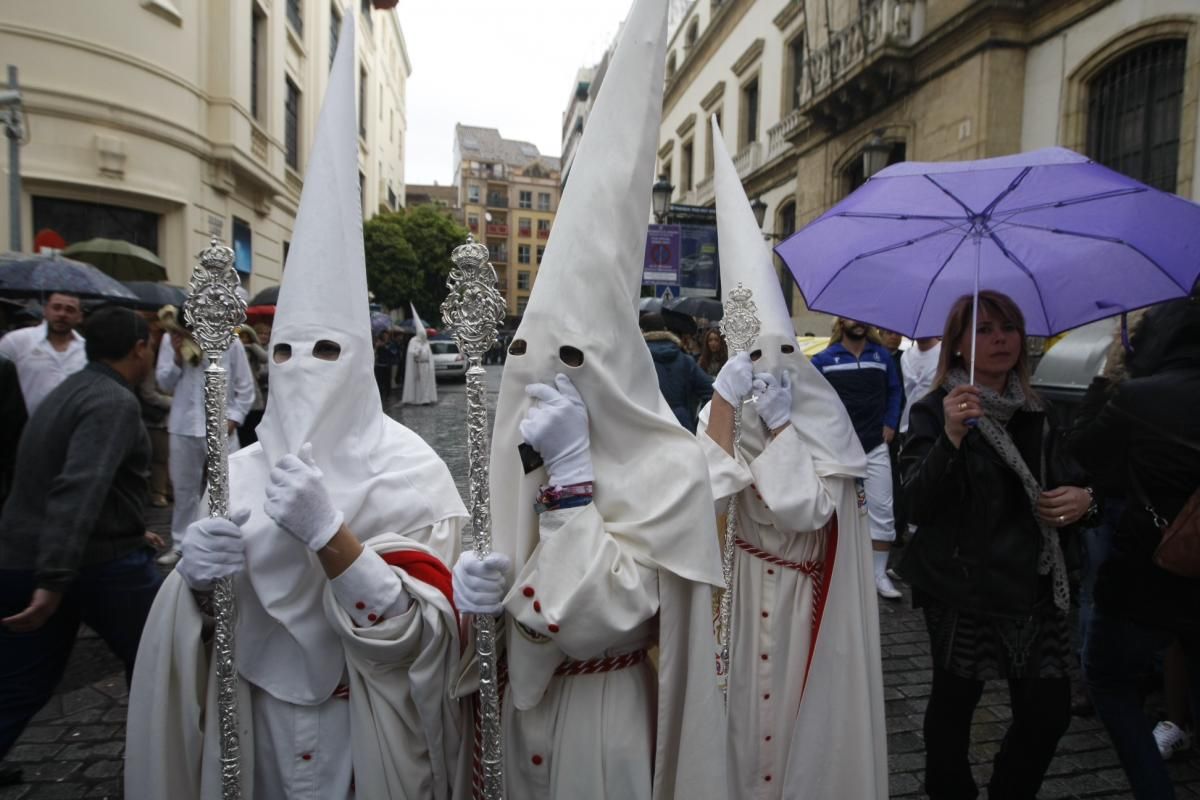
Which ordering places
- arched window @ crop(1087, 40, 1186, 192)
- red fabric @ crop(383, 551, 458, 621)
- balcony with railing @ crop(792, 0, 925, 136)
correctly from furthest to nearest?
1. balcony with railing @ crop(792, 0, 925, 136)
2. arched window @ crop(1087, 40, 1186, 192)
3. red fabric @ crop(383, 551, 458, 621)

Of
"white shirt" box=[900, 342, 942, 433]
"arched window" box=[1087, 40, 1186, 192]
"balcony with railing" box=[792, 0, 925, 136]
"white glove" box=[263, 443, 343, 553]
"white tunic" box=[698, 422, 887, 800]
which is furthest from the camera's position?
"balcony with railing" box=[792, 0, 925, 136]

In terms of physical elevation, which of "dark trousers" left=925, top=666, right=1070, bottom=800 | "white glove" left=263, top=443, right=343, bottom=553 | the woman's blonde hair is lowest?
"dark trousers" left=925, top=666, right=1070, bottom=800

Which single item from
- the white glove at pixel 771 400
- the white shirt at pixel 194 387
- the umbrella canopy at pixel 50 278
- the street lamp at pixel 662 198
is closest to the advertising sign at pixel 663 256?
the street lamp at pixel 662 198

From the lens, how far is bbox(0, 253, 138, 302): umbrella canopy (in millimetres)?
5578

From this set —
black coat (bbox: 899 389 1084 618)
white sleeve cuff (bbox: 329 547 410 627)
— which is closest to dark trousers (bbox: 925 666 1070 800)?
black coat (bbox: 899 389 1084 618)

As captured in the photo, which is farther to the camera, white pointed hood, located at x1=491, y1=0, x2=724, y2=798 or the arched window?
the arched window

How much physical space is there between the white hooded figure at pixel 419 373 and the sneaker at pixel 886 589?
1340cm

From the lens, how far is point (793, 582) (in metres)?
2.80

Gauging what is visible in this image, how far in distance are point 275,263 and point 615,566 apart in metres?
18.7

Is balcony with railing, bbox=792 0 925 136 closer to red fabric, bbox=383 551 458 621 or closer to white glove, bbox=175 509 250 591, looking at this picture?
red fabric, bbox=383 551 458 621

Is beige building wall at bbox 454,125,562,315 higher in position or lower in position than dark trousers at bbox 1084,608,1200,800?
higher

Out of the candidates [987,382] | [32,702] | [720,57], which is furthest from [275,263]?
[987,382]

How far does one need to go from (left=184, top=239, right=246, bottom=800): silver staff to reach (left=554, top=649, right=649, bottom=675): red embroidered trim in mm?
794

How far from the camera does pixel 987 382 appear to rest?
2.73m
